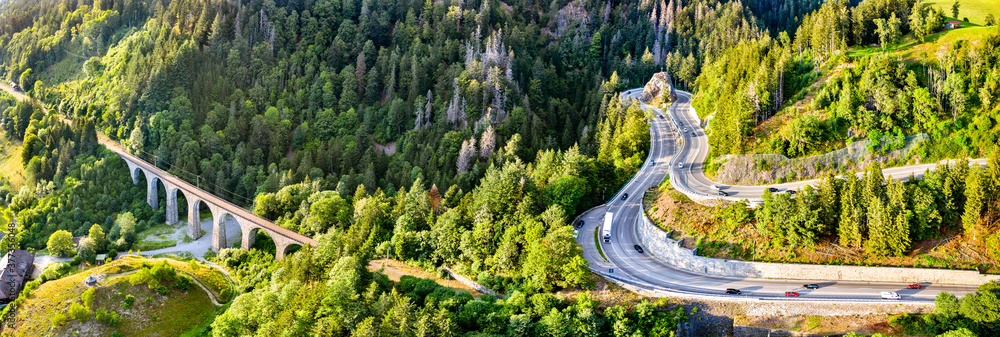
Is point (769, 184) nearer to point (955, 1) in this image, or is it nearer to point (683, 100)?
point (955, 1)

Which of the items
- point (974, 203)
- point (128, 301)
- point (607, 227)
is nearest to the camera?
point (974, 203)

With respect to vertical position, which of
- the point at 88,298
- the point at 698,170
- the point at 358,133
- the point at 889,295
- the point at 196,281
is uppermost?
the point at 698,170

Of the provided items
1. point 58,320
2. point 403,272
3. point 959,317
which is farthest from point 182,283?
point 959,317

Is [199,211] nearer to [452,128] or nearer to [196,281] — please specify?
[196,281]

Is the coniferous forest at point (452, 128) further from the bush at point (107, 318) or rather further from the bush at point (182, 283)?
the bush at point (107, 318)

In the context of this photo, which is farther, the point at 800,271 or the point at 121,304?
the point at 121,304

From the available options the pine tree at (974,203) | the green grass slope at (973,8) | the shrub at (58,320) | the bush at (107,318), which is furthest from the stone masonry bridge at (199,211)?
the green grass slope at (973,8)
